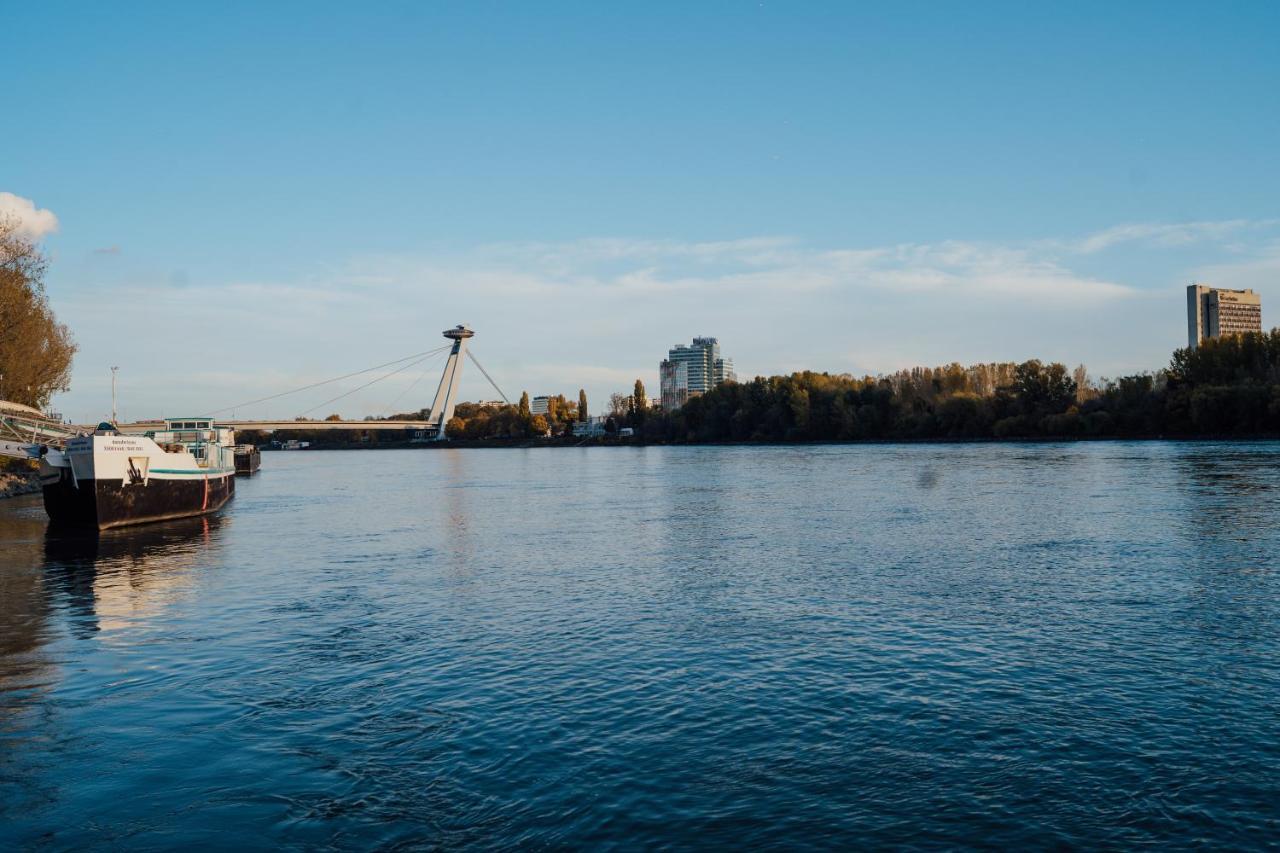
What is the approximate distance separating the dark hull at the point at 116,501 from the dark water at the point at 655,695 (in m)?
6.42

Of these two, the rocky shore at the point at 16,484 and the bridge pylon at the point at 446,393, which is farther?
the bridge pylon at the point at 446,393

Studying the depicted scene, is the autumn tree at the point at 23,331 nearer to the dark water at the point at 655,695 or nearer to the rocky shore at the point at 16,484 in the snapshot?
the rocky shore at the point at 16,484

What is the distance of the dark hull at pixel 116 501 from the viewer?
35.9 metres

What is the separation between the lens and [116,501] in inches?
1459

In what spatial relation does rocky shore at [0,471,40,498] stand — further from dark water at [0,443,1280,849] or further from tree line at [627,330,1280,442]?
tree line at [627,330,1280,442]

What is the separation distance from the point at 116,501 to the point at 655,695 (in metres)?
32.2

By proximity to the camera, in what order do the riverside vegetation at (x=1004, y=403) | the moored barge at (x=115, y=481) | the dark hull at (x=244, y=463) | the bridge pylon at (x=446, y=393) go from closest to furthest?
1. the moored barge at (x=115, y=481)
2. the dark hull at (x=244, y=463)
3. the riverside vegetation at (x=1004, y=403)
4. the bridge pylon at (x=446, y=393)

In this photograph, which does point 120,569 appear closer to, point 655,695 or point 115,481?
point 115,481

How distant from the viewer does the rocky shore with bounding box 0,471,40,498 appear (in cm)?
6135

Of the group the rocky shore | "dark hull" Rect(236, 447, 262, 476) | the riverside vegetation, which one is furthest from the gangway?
the riverside vegetation

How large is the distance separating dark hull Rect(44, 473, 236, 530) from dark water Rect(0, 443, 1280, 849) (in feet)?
21.1

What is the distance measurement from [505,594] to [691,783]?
12.3 meters

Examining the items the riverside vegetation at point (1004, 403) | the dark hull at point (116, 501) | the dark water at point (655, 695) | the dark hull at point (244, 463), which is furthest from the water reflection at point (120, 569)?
the riverside vegetation at point (1004, 403)

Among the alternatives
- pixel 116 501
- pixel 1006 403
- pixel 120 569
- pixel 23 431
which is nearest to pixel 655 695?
pixel 120 569
